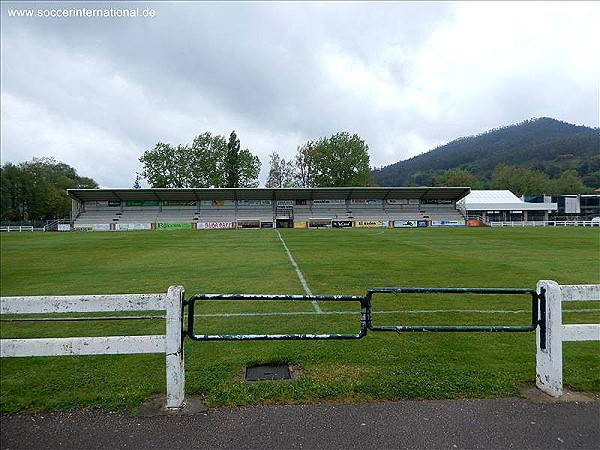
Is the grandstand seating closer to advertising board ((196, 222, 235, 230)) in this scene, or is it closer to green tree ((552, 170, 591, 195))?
advertising board ((196, 222, 235, 230))

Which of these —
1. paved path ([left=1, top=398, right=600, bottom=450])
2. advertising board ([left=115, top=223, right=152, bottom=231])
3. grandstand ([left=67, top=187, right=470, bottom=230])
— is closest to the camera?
paved path ([left=1, top=398, right=600, bottom=450])

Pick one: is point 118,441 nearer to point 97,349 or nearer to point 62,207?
point 97,349

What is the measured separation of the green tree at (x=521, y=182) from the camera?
109 metres

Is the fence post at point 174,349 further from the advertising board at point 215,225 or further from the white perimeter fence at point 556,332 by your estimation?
the advertising board at point 215,225

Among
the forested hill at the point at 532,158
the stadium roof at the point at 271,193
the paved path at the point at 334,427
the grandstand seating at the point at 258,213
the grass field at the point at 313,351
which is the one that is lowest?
the grass field at the point at 313,351

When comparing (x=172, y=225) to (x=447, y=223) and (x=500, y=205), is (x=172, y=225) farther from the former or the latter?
(x=500, y=205)

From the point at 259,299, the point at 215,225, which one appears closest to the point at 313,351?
the point at 259,299

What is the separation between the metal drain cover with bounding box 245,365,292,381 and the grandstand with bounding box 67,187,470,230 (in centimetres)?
5722

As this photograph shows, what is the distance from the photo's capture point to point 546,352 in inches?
144

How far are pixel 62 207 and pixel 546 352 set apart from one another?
9128cm

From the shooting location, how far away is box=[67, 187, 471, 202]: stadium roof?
6169 centimetres

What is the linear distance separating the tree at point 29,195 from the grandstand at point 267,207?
18.6 meters

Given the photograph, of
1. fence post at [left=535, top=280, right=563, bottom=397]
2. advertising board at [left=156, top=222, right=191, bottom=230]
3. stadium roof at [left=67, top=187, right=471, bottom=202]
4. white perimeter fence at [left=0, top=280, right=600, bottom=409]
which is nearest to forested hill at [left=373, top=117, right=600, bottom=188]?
stadium roof at [left=67, top=187, right=471, bottom=202]

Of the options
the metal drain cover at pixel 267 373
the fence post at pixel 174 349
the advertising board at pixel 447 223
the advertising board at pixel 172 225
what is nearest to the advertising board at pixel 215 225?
the advertising board at pixel 172 225
